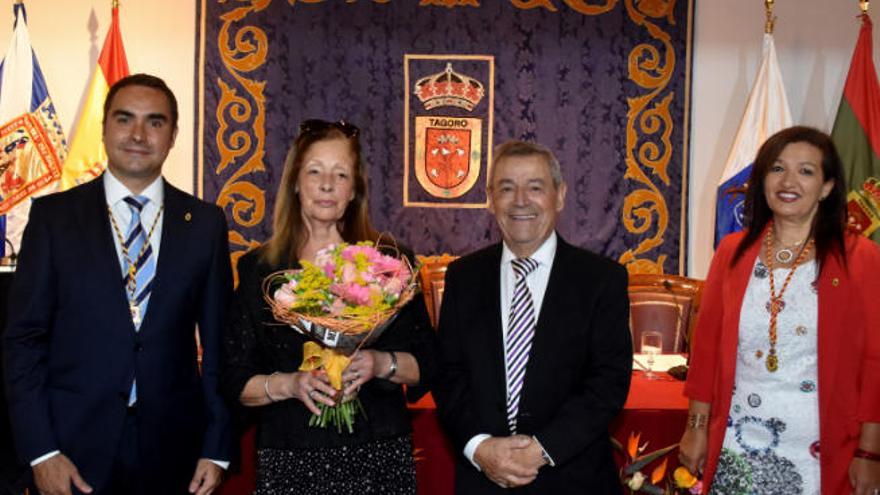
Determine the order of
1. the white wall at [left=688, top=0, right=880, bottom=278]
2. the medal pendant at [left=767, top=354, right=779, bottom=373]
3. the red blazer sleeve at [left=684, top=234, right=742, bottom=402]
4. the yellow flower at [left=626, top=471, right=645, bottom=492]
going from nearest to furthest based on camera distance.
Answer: the yellow flower at [left=626, top=471, right=645, bottom=492], the medal pendant at [left=767, top=354, right=779, bottom=373], the red blazer sleeve at [left=684, top=234, right=742, bottom=402], the white wall at [left=688, top=0, right=880, bottom=278]

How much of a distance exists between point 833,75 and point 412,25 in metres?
2.94

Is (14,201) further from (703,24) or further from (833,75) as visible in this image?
(833,75)

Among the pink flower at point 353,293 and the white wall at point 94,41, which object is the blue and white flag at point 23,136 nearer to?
the white wall at point 94,41

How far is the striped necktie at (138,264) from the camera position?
2.12 meters

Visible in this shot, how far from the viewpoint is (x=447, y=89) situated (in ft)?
17.1

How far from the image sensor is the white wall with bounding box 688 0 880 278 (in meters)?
5.29

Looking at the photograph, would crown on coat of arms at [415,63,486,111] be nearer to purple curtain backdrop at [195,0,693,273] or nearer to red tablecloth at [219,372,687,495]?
purple curtain backdrop at [195,0,693,273]

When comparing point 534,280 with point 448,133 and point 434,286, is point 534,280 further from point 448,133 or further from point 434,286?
point 448,133

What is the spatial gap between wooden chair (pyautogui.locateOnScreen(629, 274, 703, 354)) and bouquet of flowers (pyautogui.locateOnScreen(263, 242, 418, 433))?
2.59 m

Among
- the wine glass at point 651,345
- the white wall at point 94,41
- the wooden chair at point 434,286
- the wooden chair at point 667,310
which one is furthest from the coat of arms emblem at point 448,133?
the wine glass at point 651,345

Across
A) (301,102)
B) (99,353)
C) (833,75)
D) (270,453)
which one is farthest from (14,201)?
(833,75)

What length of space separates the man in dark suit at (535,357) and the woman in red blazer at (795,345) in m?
0.36

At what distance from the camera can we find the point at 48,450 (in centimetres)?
203

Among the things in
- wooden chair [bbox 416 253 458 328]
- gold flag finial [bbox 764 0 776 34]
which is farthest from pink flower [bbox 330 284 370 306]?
gold flag finial [bbox 764 0 776 34]
